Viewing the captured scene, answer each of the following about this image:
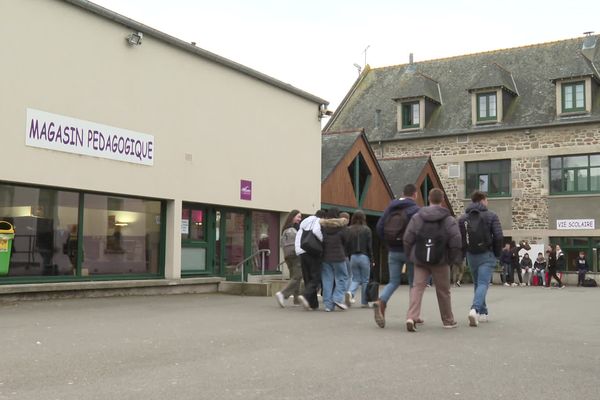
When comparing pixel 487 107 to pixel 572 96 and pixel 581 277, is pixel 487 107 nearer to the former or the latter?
pixel 572 96

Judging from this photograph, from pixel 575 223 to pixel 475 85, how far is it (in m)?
8.00

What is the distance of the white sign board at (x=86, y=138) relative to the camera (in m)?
11.9

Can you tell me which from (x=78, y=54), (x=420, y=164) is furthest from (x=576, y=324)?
(x=420, y=164)

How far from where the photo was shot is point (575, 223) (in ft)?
99.0

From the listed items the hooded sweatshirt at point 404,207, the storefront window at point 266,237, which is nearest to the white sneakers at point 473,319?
the hooded sweatshirt at point 404,207

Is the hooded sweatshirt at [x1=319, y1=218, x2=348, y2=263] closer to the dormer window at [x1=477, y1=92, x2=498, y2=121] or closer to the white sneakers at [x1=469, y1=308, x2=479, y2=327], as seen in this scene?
the white sneakers at [x1=469, y1=308, x2=479, y2=327]

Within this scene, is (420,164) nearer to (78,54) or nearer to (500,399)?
(78,54)

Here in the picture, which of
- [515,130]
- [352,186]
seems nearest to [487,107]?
[515,130]

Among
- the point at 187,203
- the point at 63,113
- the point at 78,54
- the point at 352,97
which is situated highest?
the point at 352,97

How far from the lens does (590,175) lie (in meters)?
30.3

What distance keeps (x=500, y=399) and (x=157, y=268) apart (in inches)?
435

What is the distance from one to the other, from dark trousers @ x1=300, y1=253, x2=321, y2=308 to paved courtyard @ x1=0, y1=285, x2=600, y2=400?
0.67 metres

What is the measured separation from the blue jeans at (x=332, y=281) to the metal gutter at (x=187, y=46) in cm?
643

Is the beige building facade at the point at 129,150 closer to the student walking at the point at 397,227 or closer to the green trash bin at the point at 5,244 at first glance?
the green trash bin at the point at 5,244
